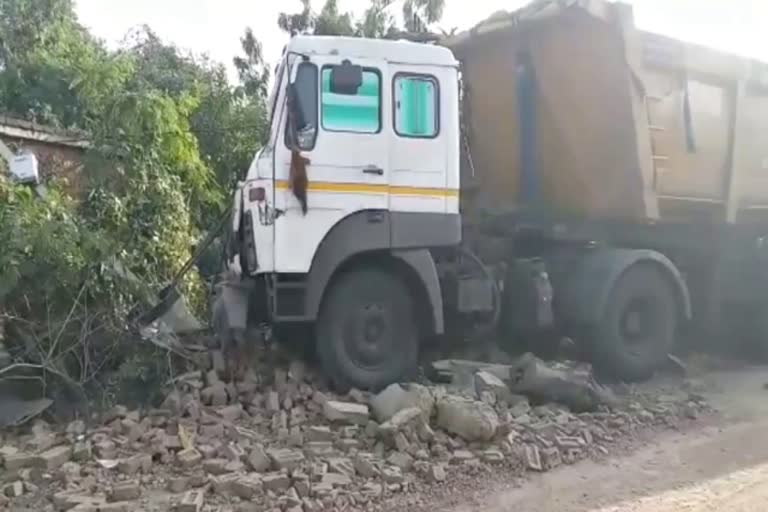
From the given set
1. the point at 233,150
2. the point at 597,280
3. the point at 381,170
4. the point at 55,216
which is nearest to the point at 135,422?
the point at 55,216

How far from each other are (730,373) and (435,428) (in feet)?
14.6

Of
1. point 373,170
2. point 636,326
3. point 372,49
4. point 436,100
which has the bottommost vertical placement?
point 636,326

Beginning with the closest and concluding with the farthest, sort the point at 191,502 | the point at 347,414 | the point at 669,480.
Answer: the point at 191,502 → the point at 669,480 → the point at 347,414

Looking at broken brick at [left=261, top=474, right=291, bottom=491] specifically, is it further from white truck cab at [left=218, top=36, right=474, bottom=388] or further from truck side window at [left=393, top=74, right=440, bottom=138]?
truck side window at [left=393, top=74, right=440, bottom=138]

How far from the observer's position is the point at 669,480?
536cm

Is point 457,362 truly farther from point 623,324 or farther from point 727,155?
point 727,155

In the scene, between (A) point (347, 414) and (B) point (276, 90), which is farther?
(B) point (276, 90)

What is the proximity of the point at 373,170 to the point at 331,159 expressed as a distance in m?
0.35

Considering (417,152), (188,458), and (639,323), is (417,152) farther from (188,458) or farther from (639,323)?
(188,458)

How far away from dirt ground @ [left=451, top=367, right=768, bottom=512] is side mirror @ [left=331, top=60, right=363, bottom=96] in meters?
3.18

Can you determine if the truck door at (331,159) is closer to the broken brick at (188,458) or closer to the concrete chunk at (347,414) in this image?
the concrete chunk at (347,414)

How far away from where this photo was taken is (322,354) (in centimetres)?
650

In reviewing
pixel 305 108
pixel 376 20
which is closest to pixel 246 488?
pixel 305 108

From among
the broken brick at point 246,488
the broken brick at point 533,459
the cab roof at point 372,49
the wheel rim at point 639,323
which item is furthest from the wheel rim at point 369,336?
the wheel rim at point 639,323
